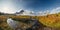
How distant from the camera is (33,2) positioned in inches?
67.9

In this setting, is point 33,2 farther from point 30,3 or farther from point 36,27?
point 36,27

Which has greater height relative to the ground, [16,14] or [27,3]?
[27,3]

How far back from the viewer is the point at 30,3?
1.73 metres

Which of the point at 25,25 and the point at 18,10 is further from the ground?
the point at 18,10

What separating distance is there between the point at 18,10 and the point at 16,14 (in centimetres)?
6

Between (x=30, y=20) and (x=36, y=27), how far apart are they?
0.12 meters

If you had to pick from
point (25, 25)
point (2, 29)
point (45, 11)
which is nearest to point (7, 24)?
point (2, 29)

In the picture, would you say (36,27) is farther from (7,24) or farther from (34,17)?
(7,24)

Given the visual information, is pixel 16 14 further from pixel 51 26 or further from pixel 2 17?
pixel 51 26

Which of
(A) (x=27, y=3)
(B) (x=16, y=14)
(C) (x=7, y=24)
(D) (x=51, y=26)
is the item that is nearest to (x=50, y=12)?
(D) (x=51, y=26)

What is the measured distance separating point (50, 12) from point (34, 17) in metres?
0.21

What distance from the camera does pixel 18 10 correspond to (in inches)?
68.3

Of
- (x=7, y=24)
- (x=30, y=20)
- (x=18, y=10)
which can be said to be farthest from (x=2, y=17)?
(x=30, y=20)

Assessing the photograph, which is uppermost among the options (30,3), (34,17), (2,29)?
(30,3)
